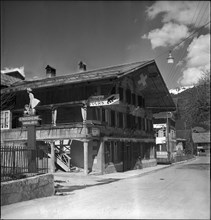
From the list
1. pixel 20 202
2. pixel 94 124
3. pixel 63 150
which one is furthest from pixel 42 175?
pixel 63 150

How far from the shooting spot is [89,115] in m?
22.2

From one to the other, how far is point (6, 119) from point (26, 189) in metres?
15.7

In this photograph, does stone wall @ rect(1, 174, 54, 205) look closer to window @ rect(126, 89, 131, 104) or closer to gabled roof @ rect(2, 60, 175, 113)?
gabled roof @ rect(2, 60, 175, 113)

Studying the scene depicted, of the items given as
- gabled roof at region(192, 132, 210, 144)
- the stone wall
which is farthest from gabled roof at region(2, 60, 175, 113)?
gabled roof at region(192, 132, 210, 144)

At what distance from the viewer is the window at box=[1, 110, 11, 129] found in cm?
2469

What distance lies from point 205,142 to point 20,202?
20.9ft

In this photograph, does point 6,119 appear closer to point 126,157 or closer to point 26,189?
point 126,157

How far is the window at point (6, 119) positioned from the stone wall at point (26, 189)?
1441 cm

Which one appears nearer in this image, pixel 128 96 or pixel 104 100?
pixel 104 100

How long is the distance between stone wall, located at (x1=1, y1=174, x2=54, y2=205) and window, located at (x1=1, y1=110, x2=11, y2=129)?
1441cm

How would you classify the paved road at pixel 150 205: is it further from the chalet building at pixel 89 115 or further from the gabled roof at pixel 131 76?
the gabled roof at pixel 131 76

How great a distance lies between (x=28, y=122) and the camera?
1464cm

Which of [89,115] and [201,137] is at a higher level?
[89,115]

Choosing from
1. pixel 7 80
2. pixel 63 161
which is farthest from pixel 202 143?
pixel 7 80
